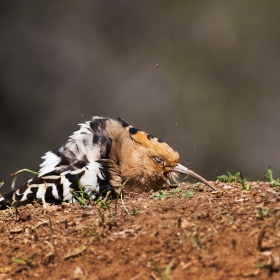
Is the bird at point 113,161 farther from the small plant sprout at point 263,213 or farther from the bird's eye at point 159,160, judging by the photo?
the small plant sprout at point 263,213

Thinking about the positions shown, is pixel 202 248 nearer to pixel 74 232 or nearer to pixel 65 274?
pixel 65 274

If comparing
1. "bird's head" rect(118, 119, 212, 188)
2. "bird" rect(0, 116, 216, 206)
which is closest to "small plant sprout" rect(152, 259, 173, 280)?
"bird" rect(0, 116, 216, 206)

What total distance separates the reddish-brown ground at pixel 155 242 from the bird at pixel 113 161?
0.82 meters

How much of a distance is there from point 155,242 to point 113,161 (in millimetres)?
1806

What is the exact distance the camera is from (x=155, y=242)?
206 centimetres

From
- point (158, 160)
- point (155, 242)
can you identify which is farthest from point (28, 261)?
point (158, 160)

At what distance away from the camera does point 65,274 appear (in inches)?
78.9

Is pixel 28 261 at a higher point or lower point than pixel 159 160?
lower

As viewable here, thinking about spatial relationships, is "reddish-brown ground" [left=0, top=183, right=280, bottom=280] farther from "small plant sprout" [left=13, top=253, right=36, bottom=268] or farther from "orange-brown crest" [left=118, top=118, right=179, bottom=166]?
"orange-brown crest" [left=118, top=118, right=179, bottom=166]

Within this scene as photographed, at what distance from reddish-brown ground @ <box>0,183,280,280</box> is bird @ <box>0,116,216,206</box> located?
823 mm

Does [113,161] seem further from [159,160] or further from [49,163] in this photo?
[49,163]

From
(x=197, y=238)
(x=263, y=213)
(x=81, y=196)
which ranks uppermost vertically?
(x=81, y=196)

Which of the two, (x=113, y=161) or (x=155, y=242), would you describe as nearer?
(x=155, y=242)

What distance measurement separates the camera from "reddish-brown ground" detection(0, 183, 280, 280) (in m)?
1.82
